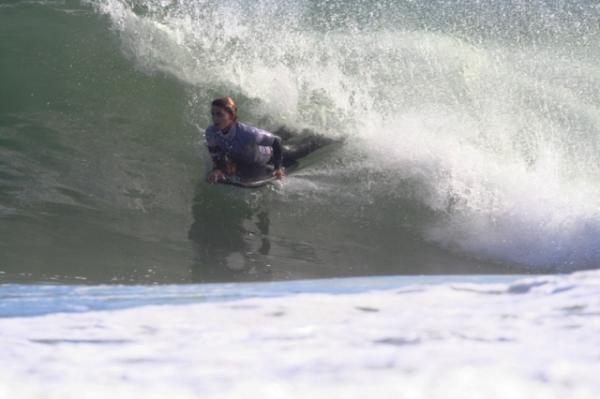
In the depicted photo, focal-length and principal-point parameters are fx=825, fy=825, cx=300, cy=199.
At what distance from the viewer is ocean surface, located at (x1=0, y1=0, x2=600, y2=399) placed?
136 cm

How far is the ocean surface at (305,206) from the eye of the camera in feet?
4.45

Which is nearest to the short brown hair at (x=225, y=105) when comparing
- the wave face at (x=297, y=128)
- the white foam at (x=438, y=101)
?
the wave face at (x=297, y=128)

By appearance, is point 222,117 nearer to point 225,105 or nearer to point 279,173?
point 225,105

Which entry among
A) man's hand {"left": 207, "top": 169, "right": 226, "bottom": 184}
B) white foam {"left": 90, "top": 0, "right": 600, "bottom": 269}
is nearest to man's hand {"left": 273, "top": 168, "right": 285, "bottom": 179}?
man's hand {"left": 207, "top": 169, "right": 226, "bottom": 184}

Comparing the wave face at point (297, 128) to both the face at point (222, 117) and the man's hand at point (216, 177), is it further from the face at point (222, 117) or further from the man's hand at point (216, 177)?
the face at point (222, 117)

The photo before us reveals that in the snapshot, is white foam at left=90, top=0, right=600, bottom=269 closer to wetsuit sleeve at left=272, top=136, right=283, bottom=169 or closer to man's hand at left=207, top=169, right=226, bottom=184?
wetsuit sleeve at left=272, top=136, right=283, bottom=169

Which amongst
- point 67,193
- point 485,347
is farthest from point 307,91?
point 485,347

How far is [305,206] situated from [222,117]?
95 cm

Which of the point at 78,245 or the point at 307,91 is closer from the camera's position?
the point at 78,245

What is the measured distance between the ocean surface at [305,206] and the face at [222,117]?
2.12ft

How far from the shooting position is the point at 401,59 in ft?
28.5

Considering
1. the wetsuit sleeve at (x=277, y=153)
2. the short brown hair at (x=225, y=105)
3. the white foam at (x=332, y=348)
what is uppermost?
the short brown hair at (x=225, y=105)

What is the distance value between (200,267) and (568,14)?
30.1 feet

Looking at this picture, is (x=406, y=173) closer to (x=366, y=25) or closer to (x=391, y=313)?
(x=366, y=25)
